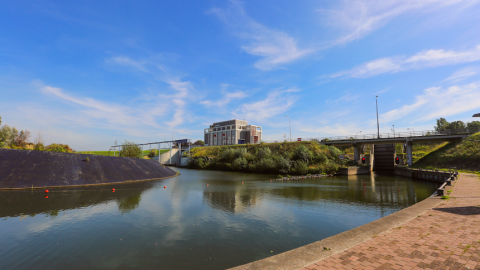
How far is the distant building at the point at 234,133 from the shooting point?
413 feet

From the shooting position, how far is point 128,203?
15.1 metres

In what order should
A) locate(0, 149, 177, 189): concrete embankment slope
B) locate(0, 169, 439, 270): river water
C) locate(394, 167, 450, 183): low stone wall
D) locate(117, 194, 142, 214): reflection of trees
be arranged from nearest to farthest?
locate(0, 169, 439, 270): river water < locate(117, 194, 142, 214): reflection of trees < locate(0, 149, 177, 189): concrete embankment slope < locate(394, 167, 450, 183): low stone wall

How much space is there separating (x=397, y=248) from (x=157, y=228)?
884 cm

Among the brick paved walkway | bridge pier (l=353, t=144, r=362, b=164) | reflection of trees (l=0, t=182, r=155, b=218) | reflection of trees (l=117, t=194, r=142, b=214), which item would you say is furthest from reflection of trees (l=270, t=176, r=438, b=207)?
bridge pier (l=353, t=144, r=362, b=164)

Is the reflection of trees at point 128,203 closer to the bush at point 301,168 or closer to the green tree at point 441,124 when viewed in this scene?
the bush at point 301,168

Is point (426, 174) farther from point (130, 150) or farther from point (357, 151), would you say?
point (130, 150)

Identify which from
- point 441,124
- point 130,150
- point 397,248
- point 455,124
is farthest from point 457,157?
point 441,124

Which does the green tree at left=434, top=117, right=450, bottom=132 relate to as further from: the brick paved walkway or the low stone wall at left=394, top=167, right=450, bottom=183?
the brick paved walkway

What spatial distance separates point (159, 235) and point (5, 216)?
28.6 feet

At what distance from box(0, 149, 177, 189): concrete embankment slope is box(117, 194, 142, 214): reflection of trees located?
7.96 m

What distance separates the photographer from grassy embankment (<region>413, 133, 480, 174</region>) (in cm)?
3547

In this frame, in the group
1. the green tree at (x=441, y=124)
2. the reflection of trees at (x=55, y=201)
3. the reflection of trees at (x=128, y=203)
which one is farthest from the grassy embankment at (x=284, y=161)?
the green tree at (x=441, y=124)

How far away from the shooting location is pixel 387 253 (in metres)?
5.80

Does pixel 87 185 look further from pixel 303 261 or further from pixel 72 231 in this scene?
pixel 303 261
